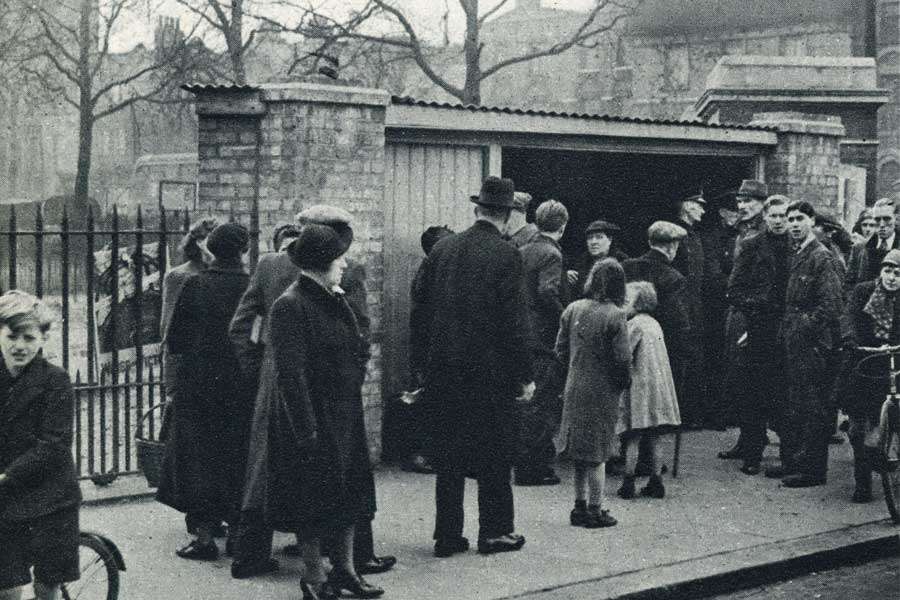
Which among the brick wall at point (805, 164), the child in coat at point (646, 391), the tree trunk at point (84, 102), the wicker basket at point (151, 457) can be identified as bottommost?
the wicker basket at point (151, 457)

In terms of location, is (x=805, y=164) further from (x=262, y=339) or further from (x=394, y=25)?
(x=394, y=25)

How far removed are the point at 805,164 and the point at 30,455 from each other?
9491 millimetres

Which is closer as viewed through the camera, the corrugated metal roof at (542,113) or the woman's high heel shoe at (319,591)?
the woman's high heel shoe at (319,591)

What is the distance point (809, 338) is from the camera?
Answer: 30.0ft

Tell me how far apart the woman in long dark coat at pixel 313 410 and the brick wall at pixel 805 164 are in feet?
24.6

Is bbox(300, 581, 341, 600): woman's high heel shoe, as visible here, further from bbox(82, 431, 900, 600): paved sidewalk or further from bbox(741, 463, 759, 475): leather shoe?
bbox(741, 463, 759, 475): leather shoe

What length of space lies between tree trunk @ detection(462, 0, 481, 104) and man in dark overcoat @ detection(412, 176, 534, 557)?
838 inches

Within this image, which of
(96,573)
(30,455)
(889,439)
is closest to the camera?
(30,455)

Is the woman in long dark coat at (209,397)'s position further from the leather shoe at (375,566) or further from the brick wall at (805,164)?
the brick wall at (805,164)

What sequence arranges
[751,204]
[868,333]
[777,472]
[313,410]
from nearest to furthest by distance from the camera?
[313,410]
[868,333]
[777,472]
[751,204]

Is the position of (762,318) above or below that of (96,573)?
above

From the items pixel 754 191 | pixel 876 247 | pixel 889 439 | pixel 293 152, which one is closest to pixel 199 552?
pixel 293 152

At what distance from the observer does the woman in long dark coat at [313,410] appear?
19.3 ft

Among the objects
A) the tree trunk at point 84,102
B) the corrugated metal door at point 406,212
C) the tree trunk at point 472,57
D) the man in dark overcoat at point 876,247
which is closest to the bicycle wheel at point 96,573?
the corrugated metal door at point 406,212
